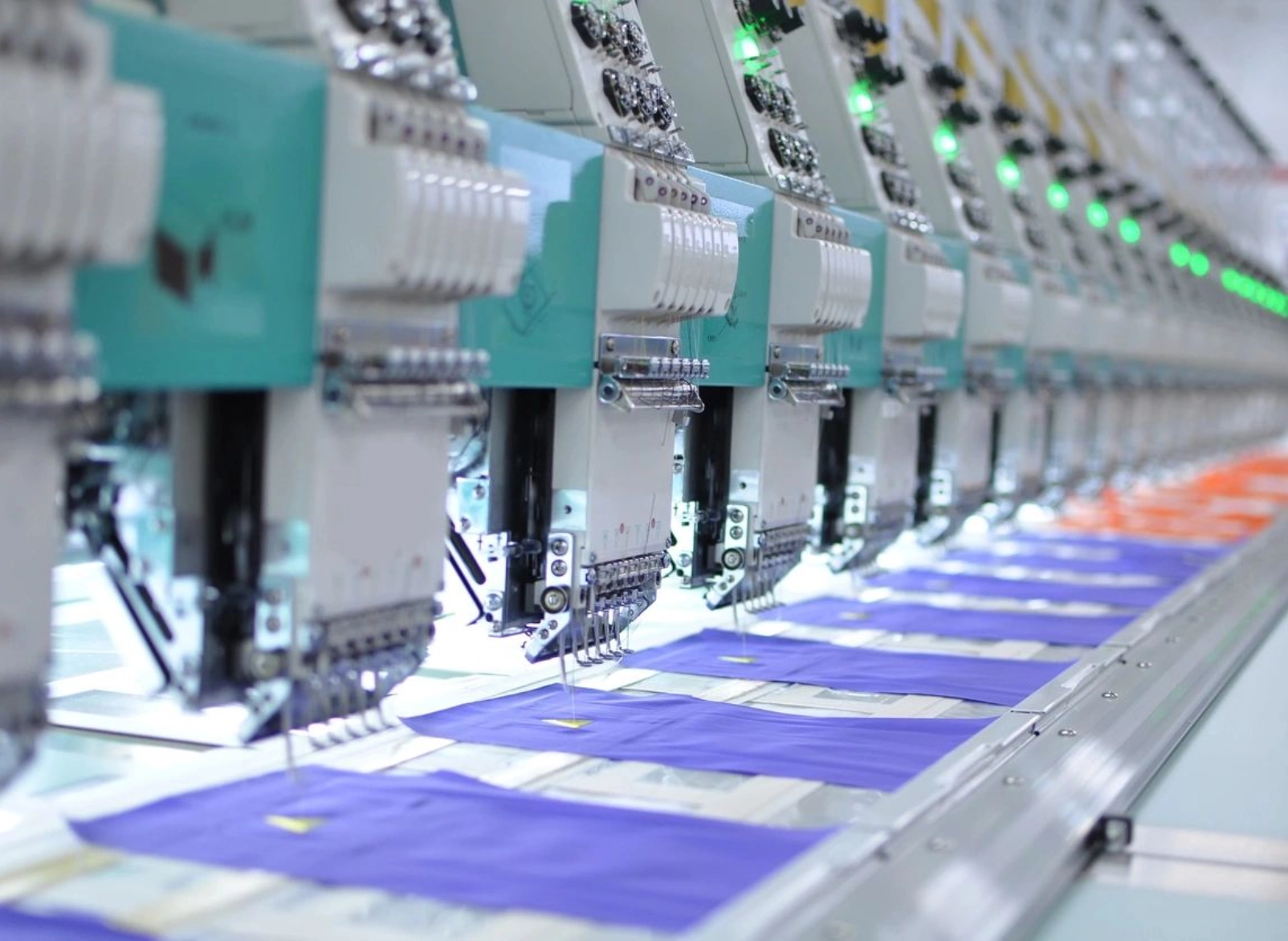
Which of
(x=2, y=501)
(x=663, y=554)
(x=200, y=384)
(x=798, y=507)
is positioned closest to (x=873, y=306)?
(x=798, y=507)

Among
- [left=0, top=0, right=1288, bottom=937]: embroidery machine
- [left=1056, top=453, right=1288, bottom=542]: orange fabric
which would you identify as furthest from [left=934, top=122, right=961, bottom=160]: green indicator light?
[left=1056, top=453, right=1288, bottom=542]: orange fabric

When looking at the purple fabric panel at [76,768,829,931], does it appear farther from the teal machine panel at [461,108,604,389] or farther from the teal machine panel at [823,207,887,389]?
the teal machine panel at [823,207,887,389]

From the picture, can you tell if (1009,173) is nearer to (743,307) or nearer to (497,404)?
(743,307)

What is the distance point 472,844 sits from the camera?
3357 millimetres

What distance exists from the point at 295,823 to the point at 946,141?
18.4 feet

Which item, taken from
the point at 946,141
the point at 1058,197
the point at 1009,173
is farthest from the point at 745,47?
the point at 1058,197

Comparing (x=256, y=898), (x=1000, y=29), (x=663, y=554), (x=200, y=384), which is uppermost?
(x=1000, y=29)

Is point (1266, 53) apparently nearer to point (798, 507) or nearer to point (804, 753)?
point (798, 507)

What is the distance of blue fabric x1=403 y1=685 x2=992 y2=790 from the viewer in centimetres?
419

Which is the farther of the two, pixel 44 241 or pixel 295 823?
pixel 295 823

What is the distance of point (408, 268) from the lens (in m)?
3.15

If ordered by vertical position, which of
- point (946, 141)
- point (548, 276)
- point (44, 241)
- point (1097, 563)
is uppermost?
point (946, 141)

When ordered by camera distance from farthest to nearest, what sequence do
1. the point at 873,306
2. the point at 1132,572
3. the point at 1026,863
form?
the point at 1132,572 → the point at 873,306 → the point at 1026,863

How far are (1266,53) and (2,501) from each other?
22.8m
